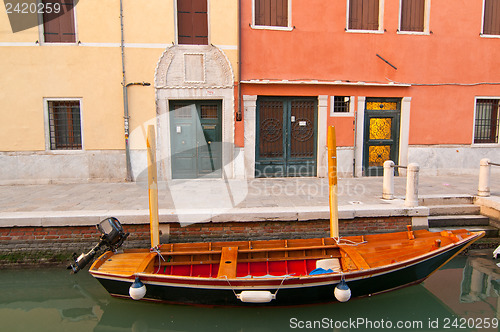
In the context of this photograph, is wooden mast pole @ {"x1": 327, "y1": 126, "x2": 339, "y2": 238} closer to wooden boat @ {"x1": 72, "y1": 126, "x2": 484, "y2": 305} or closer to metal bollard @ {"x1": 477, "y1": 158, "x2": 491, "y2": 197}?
wooden boat @ {"x1": 72, "y1": 126, "x2": 484, "y2": 305}

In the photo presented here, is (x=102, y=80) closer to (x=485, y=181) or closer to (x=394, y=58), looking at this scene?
(x=394, y=58)

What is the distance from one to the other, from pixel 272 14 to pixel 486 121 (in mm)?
6490

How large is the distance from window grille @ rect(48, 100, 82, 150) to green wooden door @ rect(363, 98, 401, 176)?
714 centimetres

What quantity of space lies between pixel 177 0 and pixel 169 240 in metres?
5.76

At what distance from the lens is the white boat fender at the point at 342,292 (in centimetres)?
369

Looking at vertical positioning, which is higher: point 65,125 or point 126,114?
point 126,114

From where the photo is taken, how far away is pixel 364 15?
8.48m

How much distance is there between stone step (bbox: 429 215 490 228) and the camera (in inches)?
223

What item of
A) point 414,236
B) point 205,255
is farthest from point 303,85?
point 205,255

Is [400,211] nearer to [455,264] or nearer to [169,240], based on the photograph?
[455,264]

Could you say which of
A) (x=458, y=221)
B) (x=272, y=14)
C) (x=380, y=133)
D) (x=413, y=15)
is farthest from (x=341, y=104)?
(x=458, y=221)

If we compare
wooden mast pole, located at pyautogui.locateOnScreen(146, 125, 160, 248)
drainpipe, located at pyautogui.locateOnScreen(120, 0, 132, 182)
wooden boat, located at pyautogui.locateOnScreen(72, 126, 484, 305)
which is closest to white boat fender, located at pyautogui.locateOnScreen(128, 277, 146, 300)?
wooden boat, located at pyautogui.locateOnScreen(72, 126, 484, 305)

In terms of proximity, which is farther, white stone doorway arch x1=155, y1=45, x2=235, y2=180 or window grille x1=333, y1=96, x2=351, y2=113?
window grille x1=333, y1=96, x2=351, y2=113

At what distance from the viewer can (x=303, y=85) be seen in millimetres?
8305
